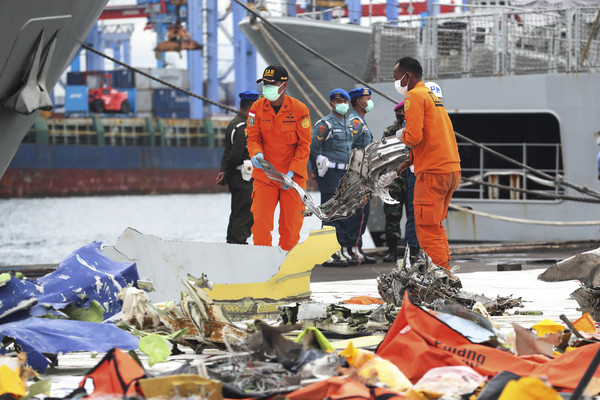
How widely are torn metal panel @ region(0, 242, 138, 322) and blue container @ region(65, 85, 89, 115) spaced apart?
6128 cm

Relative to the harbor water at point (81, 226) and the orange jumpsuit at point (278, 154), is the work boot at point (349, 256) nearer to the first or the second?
the orange jumpsuit at point (278, 154)

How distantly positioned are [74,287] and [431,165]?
2.48 metres

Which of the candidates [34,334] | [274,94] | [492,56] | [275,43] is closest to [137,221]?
[275,43]

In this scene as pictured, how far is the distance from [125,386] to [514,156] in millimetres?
15245

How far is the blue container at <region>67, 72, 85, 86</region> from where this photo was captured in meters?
64.2

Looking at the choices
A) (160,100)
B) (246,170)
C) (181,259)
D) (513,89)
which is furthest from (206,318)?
(160,100)

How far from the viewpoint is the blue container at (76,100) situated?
6347 cm

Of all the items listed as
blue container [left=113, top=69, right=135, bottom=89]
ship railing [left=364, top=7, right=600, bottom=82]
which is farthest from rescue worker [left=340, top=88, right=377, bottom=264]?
blue container [left=113, top=69, right=135, bottom=89]

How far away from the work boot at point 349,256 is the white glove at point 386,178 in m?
2.79

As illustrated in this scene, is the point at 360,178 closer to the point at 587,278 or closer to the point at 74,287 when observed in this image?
the point at 587,278

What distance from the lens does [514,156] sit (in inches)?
675

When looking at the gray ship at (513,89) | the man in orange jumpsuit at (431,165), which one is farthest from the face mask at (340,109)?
the gray ship at (513,89)

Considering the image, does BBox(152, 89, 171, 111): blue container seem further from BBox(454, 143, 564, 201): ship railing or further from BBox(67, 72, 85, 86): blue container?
BBox(454, 143, 564, 201): ship railing

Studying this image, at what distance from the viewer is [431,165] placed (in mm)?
5602
